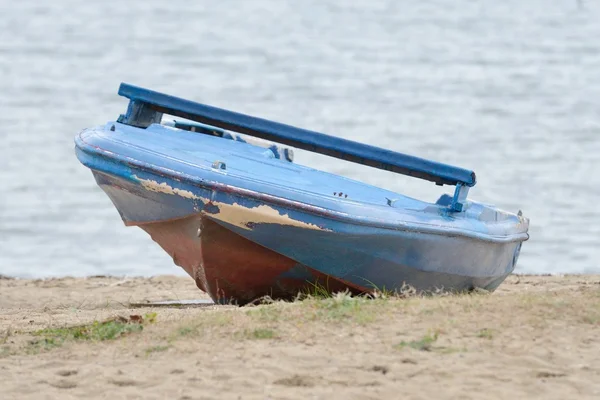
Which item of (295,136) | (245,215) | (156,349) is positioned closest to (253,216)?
(245,215)

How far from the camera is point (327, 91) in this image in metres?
30.9

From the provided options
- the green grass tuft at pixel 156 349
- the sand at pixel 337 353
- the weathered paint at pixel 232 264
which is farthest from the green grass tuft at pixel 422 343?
the weathered paint at pixel 232 264

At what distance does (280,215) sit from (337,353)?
1690 mm

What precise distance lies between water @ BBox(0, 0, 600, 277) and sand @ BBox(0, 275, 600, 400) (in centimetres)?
826

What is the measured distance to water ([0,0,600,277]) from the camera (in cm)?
1848

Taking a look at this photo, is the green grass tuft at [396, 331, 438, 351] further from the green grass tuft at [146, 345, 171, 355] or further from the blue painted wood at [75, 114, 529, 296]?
the blue painted wood at [75, 114, 529, 296]

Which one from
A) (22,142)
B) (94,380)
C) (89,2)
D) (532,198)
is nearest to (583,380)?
(94,380)

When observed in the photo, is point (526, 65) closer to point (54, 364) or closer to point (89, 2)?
point (89, 2)

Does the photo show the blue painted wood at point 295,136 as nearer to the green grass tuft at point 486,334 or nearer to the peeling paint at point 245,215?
the peeling paint at point 245,215

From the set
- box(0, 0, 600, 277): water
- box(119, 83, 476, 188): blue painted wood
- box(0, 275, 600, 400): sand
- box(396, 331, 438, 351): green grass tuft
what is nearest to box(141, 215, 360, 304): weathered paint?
box(0, 275, 600, 400): sand

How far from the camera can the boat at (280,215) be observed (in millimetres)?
8266

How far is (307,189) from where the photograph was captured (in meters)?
8.41

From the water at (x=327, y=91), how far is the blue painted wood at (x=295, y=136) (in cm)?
605

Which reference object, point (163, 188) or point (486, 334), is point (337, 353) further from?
point (163, 188)
